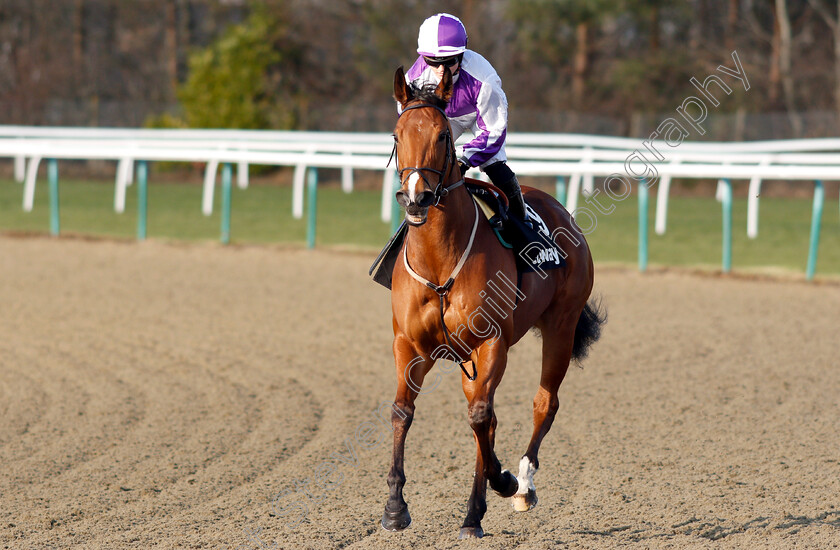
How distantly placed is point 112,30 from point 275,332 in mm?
32149

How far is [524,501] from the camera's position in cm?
413

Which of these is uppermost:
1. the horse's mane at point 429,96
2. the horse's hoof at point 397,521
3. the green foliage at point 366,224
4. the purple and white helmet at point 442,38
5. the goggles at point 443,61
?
the purple and white helmet at point 442,38

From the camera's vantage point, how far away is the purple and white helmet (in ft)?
12.5

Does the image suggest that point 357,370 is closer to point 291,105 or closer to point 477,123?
point 477,123

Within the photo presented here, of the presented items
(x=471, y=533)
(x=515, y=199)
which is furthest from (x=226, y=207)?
(x=471, y=533)

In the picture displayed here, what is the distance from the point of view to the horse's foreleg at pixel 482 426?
3779 mm

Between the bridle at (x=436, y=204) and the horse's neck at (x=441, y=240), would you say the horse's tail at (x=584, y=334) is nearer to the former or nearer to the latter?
the bridle at (x=436, y=204)

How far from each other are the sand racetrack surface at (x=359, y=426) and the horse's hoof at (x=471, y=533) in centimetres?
A: 7

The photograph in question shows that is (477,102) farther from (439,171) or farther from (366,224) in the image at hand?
(366,224)

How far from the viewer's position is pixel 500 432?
17.6 ft

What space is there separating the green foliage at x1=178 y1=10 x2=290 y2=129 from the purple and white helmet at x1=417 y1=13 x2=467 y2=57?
69.0 feet

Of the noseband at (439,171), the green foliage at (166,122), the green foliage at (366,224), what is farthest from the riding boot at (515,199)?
the green foliage at (166,122)

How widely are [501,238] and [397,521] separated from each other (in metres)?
1.24

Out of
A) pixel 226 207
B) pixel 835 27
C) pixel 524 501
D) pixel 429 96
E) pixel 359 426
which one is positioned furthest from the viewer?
pixel 835 27
